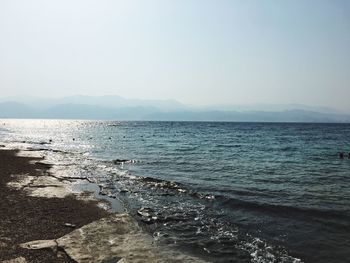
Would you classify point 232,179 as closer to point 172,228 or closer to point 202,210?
point 202,210

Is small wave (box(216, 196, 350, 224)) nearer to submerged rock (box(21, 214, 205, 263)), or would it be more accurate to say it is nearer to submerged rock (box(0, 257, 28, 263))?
submerged rock (box(21, 214, 205, 263))

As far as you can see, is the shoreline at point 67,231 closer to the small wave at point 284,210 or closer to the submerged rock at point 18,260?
the submerged rock at point 18,260

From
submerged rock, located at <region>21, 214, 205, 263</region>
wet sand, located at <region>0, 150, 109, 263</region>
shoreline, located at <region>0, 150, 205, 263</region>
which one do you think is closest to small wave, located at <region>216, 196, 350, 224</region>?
shoreline, located at <region>0, 150, 205, 263</region>

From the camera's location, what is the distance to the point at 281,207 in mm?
19578

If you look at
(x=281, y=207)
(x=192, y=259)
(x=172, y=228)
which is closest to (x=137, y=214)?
(x=172, y=228)

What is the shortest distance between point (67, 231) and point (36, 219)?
7.17ft

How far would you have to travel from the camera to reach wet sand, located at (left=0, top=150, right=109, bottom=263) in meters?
11.9

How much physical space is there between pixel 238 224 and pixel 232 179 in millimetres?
11927

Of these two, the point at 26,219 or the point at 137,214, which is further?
the point at 137,214

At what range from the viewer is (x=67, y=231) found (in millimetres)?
14656

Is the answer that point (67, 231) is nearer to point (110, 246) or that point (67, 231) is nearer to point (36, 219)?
point (36, 219)

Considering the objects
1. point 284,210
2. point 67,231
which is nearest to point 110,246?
point 67,231

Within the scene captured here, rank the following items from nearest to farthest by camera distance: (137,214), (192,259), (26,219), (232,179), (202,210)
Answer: (192,259) < (26,219) < (137,214) < (202,210) < (232,179)

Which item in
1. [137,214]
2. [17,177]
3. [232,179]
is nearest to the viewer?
[137,214]
